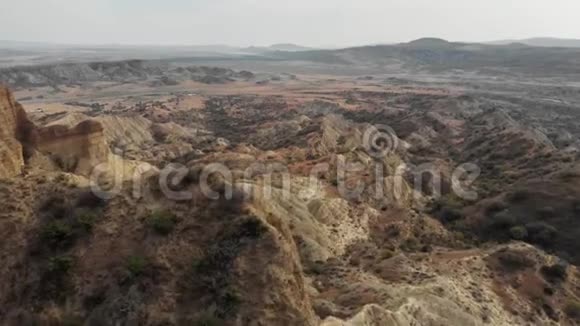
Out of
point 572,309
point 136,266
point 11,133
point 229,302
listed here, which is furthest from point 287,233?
point 11,133

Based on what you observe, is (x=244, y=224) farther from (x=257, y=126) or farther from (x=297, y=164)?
(x=257, y=126)

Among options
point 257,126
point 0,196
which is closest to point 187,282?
point 0,196

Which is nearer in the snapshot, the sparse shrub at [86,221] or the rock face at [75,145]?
the sparse shrub at [86,221]

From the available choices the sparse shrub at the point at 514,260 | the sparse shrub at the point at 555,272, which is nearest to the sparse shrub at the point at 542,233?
the sparse shrub at the point at 555,272

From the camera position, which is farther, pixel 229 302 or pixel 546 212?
pixel 546 212

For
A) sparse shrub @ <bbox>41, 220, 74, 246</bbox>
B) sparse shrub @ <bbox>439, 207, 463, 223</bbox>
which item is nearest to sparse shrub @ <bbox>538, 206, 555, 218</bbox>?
sparse shrub @ <bbox>439, 207, 463, 223</bbox>

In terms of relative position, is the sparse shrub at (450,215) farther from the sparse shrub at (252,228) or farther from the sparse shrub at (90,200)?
the sparse shrub at (90,200)

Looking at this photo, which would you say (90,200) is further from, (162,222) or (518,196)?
(518,196)

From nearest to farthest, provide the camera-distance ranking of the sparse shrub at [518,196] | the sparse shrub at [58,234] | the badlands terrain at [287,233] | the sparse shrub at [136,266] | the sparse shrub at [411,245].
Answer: the badlands terrain at [287,233] → the sparse shrub at [136,266] → the sparse shrub at [58,234] → the sparse shrub at [411,245] → the sparse shrub at [518,196]
